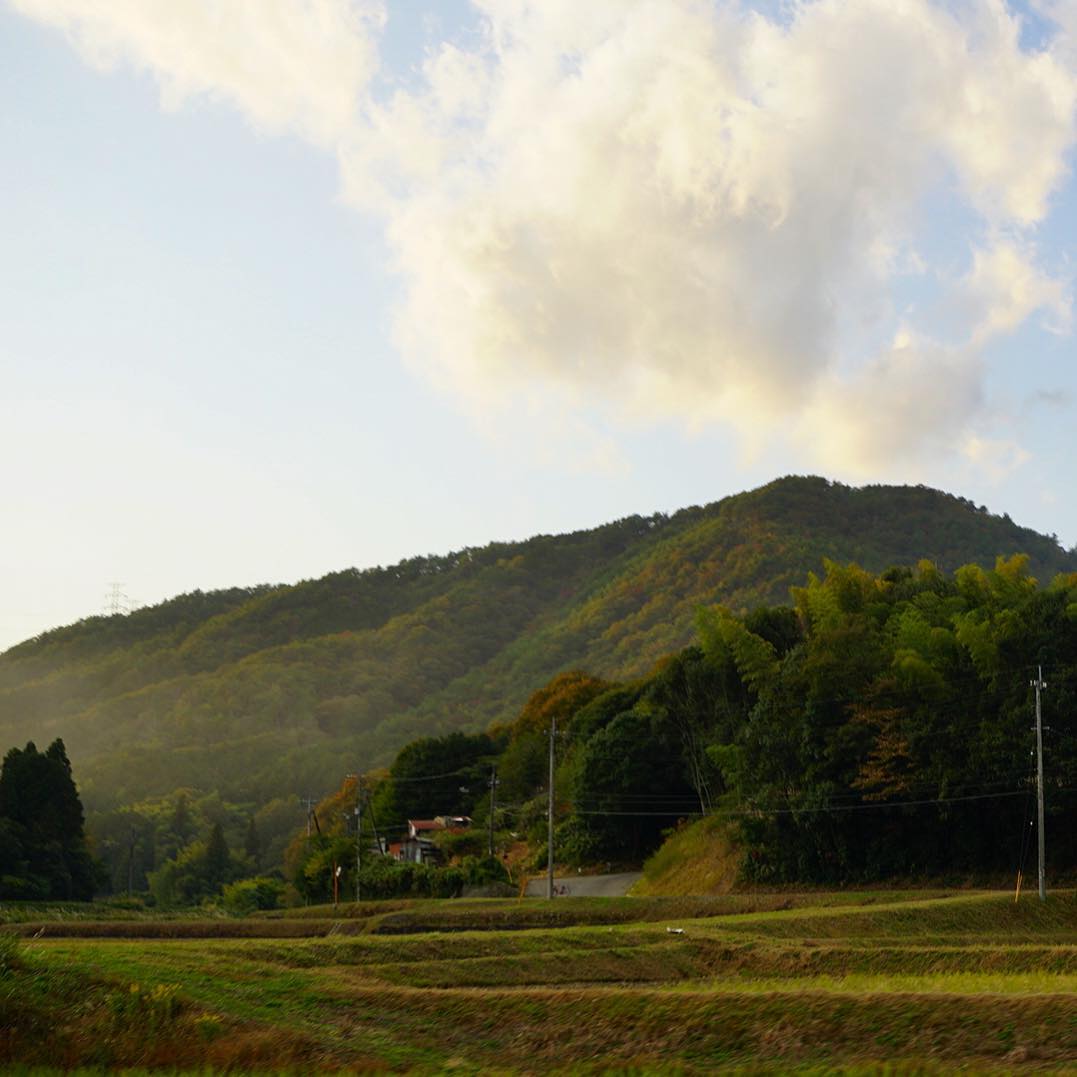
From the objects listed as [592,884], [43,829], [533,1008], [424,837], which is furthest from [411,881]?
[533,1008]

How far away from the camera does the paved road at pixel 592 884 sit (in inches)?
2153

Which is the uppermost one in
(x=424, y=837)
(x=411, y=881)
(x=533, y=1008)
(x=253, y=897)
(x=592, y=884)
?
(x=533, y=1008)

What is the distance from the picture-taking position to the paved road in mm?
54688

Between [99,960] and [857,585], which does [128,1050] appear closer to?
[99,960]

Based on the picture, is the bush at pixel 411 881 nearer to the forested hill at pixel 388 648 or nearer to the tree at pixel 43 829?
the tree at pixel 43 829

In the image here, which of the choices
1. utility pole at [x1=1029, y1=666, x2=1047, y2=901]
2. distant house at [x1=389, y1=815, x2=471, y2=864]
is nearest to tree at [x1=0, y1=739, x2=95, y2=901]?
distant house at [x1=389, y1=815, x2=471, y2=864]

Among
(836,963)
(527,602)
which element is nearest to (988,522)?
(527,602)

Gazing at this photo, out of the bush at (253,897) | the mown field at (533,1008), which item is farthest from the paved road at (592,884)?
the mown field at (533,1008)

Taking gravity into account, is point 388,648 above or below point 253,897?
above

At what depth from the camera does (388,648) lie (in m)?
172

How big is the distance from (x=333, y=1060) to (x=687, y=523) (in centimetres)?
16970

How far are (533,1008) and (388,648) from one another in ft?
519

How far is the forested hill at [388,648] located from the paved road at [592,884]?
68.8 m

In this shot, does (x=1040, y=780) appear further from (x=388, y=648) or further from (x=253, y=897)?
(x=388, y=648)
